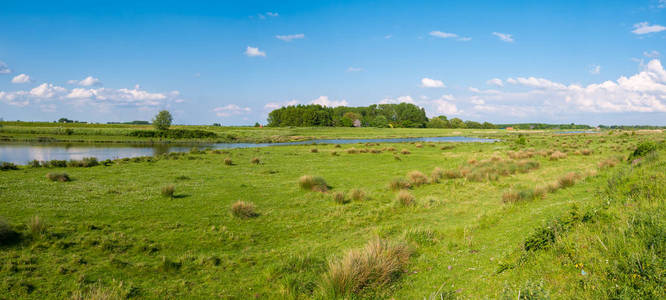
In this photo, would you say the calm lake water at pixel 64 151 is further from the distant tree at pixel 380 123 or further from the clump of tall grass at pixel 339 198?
the distant tree at pixel 380 123

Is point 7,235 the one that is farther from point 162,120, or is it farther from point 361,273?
point 162,120

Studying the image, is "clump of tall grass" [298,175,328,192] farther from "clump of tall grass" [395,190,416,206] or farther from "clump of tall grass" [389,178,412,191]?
"clump of tall grass" [395,190,416,206]

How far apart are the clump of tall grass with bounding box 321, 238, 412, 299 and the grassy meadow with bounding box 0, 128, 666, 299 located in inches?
1.1

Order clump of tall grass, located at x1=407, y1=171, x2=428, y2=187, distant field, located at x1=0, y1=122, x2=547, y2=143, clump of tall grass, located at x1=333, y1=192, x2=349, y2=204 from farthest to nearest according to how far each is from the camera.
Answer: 1. distant field, located at x1=0, y1=122, x2=547, y2=143
2. clump of tall grass, located at x1=407, y1=171, x2=428, y2=187
3. clump of tall grass, located at x1=333, y1=192, x2=349, y2=204

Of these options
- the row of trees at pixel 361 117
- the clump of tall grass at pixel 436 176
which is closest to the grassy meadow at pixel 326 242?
the clump of tall grass at pixel 436 176

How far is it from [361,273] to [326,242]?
354 centimetres

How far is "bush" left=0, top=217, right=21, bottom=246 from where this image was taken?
25.5ft

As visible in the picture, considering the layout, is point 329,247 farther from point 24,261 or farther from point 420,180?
point 420,180

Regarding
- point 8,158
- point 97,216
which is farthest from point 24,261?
Answer: point 8,158

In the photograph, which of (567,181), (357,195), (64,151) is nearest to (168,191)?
(357,195)

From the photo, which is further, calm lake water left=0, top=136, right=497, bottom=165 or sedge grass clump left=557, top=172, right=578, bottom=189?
calm lake water left=0, top=136, right=497, bottom=165

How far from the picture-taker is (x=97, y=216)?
35.0 feet

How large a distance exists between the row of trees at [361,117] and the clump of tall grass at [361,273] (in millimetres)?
140406

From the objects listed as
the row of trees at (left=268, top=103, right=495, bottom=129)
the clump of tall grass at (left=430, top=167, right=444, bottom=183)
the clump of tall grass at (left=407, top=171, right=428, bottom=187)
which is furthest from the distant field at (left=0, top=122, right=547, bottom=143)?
the clump of tall grass at (left=407, top=171, right=428, bottom=187)
